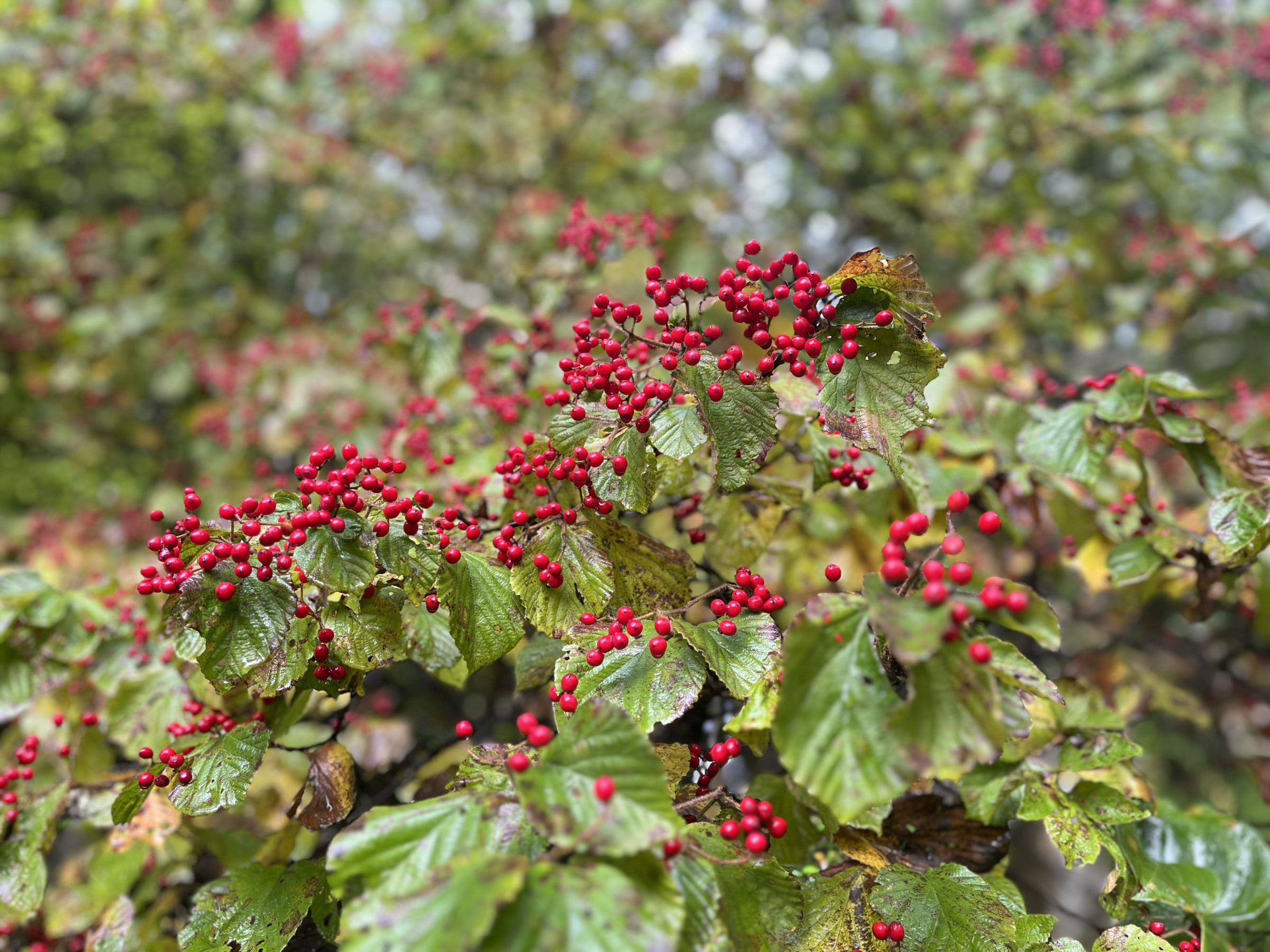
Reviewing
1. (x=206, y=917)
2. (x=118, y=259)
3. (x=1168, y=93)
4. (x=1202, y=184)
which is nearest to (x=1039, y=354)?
(x=1168, y=93)

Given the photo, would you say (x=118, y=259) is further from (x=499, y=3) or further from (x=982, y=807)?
(x=982, y=807)

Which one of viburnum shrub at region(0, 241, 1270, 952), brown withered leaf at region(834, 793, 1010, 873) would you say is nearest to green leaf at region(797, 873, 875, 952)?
viburnum shrub at region(0, 241, 1270, 952)

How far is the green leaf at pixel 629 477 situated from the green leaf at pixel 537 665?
45 centimetres

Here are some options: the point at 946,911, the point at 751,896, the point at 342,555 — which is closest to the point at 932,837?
the point at 946,911

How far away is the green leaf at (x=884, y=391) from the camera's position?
146 centimetres

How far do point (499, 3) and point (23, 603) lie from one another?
564cm

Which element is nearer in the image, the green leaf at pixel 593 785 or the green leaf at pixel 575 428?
the green leaf at pixel 593 785

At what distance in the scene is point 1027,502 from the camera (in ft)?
8.92

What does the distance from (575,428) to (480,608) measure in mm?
428

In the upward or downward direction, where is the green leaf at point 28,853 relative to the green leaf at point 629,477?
downward

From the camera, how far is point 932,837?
1.82 m

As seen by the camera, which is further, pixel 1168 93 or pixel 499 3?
pixel 499 3

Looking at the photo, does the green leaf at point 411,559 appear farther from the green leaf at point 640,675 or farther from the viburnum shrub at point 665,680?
the green leaf at point 640,675

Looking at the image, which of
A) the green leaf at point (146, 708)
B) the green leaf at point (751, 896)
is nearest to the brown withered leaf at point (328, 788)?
the green leaf at point (146, 708)
